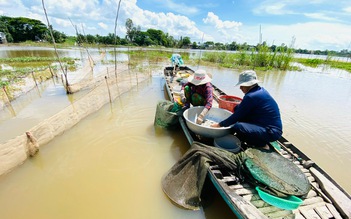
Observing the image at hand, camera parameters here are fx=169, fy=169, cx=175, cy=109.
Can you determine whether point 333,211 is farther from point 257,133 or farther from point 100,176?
point 100,176

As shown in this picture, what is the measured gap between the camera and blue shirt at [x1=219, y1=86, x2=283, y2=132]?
220cm

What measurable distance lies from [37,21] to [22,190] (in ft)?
181

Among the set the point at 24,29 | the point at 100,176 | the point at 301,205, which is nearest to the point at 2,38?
the point at 24,29

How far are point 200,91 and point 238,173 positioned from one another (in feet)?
5.49

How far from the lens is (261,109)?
221 centimetres

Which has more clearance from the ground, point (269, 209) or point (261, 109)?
point (261, 109)

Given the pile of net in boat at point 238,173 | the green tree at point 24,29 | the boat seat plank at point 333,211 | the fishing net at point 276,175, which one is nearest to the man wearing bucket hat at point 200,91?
the pile of net in boat at point 238,173

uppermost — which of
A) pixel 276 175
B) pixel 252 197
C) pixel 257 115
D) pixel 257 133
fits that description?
pixel 257 115

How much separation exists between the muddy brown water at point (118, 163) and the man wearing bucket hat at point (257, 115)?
3.22ft

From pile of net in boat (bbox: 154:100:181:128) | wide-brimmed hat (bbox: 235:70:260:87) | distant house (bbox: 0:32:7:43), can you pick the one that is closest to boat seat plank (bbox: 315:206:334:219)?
wide-brimmed hat (bbox: 235:70:260:87)

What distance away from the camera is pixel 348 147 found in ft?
11.7

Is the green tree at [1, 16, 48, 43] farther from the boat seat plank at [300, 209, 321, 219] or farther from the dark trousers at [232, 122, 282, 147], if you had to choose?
the boat seat plank at [300, 209, 321, 219]

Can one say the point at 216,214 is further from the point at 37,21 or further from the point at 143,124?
the point at 37,21

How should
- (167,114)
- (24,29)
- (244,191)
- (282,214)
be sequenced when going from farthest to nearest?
(24,29) → (167,114) → (244,191) → (282,214)
